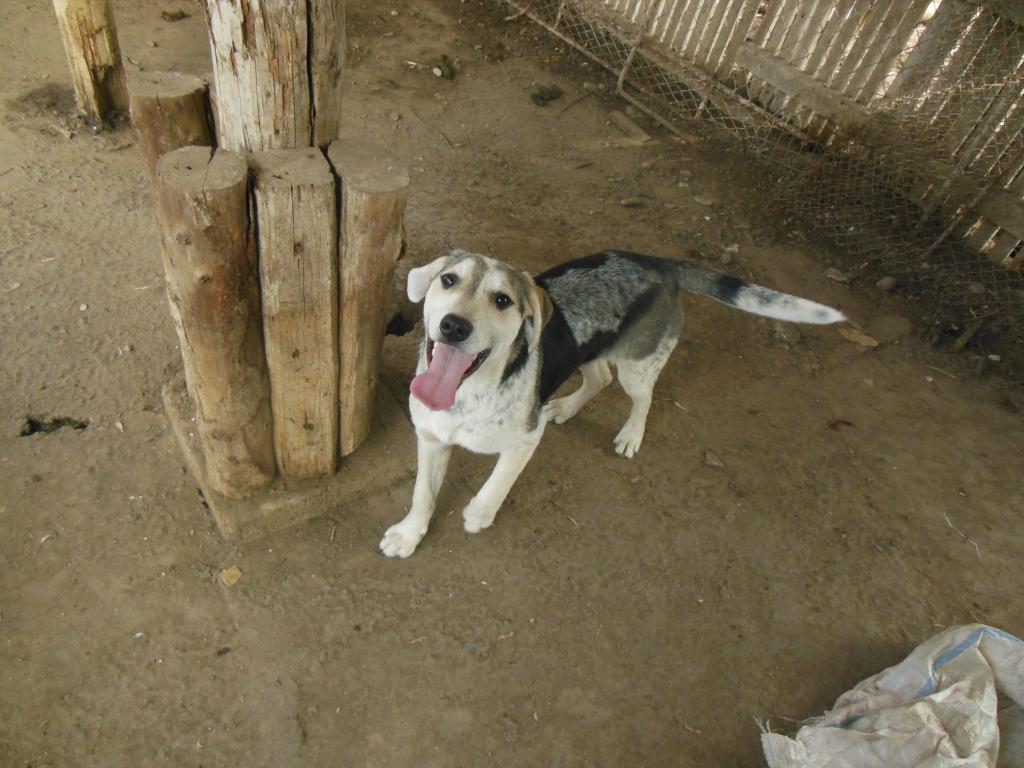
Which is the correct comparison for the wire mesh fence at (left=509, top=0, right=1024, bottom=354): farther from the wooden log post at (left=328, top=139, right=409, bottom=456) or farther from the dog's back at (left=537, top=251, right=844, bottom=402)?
the wooden log post at (left=328, top=139, right=409, bottom=456)

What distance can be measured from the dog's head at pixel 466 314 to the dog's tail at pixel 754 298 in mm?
1267

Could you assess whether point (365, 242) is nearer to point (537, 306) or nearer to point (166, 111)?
point (537, 306)

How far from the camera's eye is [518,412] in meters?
3.14

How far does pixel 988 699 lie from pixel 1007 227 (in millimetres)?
4712

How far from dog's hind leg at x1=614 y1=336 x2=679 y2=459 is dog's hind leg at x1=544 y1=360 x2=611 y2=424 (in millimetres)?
202

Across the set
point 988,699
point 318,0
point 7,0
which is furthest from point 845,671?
point 7,0

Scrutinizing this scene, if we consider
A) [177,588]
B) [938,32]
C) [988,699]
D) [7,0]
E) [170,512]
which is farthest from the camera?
[7,0]

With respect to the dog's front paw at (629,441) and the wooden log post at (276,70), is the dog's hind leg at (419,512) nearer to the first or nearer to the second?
the dog's front paw at (629,441)

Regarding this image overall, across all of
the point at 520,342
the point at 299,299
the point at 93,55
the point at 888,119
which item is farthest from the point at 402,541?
the point at 888,119

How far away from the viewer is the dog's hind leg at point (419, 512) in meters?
3.50

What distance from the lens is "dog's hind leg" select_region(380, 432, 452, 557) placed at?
11.5 ft

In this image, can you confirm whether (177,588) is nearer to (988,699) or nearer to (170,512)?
(170,512)

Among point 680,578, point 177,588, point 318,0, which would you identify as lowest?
point 177,588

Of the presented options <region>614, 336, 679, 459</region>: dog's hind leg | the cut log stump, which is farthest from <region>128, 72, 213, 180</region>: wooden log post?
<region>614, 336, 679, 459</region>: dog's hind leg
